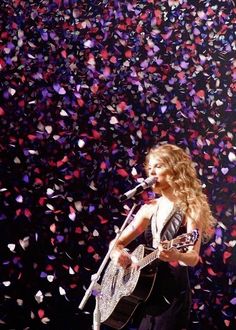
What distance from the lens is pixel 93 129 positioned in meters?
4.04

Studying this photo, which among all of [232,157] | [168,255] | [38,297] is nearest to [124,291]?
[168,255]

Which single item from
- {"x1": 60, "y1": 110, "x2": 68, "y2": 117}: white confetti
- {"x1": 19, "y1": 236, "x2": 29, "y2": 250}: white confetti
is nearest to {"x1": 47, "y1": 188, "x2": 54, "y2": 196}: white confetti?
{"x1": 19, "y1": 236, "x2": 29, "y2": 250}: white confetti

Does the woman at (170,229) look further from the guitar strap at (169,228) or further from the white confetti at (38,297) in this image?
the white confetti at (38,297)

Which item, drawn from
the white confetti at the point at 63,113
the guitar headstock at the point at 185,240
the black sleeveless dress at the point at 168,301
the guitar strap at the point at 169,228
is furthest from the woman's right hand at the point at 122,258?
the white confetti at the point at 63,113

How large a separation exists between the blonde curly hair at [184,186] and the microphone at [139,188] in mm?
231

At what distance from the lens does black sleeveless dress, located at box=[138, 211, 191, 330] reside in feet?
8.86

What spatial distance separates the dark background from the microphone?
1.16m

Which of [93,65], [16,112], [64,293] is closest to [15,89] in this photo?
[16,112]

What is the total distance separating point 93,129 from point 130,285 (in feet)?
5.49

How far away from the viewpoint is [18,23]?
4.11 m

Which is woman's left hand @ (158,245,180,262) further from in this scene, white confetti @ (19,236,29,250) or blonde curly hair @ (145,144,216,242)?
white confetti @ (19,236,29,250)

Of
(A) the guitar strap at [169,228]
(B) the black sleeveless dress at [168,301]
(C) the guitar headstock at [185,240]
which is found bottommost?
(B) the black sleeveless dress at [168,301]

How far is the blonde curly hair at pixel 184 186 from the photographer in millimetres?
2895

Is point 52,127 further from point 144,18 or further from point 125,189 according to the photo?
point 144,18
